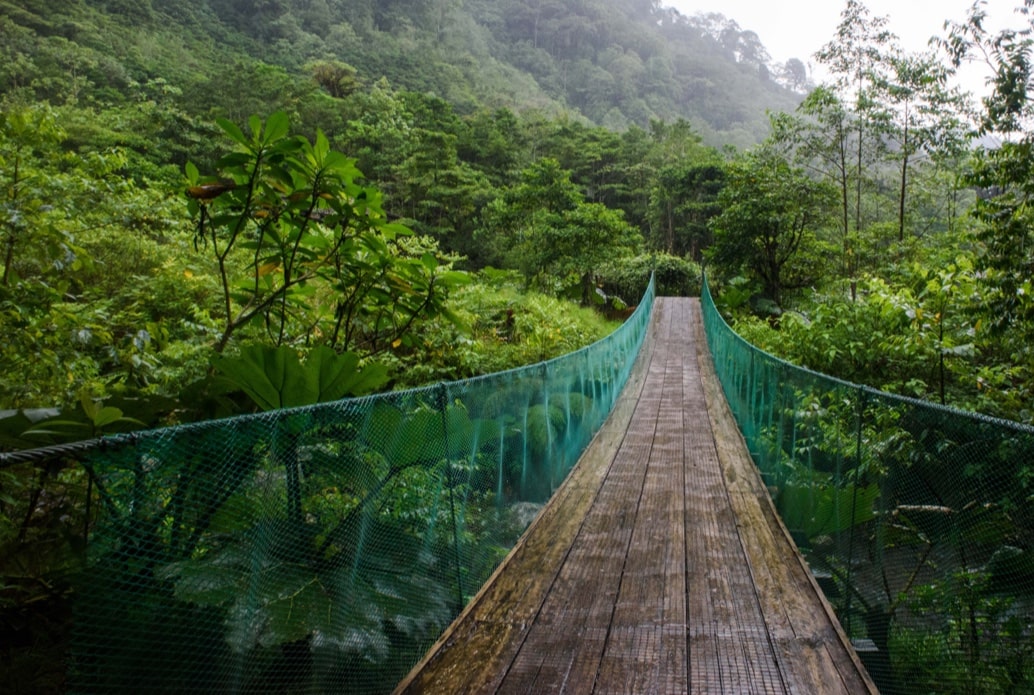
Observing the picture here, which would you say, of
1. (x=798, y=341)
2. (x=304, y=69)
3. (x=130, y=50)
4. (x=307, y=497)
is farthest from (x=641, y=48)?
(x=307, y=497)

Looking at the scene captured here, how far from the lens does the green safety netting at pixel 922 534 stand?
1.59 metres

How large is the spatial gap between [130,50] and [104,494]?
4073cm

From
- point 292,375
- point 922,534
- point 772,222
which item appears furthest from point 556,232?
point 292,375

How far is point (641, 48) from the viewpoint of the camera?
99000 mm

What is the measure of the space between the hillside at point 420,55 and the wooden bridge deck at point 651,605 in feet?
82.1

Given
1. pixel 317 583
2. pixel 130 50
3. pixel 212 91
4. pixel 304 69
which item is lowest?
pixel 317 583

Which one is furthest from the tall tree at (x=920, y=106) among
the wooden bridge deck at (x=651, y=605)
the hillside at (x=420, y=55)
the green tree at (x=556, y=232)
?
the hillside at (x=420, y=55)

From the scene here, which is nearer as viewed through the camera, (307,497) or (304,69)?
(307,497)

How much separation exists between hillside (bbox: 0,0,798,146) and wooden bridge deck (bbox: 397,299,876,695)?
25.0m

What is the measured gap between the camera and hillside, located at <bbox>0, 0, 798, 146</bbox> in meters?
25.8

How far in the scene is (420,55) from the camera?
5784 centimetres

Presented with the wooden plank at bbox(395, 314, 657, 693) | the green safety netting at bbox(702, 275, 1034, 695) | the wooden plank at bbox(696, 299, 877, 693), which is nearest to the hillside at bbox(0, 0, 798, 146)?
the wooden plank at bbox(395, 314, 657, 693)

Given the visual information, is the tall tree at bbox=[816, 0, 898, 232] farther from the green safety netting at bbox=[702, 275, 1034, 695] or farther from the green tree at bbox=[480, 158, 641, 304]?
the green safety netting at bbox=[702, 275, 1034, 695]

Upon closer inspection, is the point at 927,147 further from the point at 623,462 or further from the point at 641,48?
the point at 641,48
